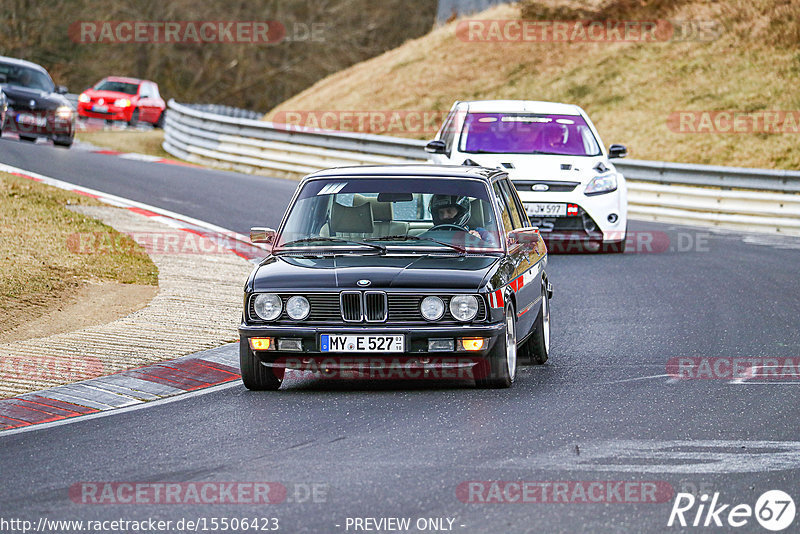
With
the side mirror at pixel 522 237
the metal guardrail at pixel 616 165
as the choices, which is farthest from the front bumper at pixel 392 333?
the metal guardrail at pixel 616 165

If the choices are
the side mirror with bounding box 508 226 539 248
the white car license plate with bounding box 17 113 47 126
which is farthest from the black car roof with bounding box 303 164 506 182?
the white car license plate with bounding box 17 113 47 126

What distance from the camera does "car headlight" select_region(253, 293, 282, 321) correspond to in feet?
28.8

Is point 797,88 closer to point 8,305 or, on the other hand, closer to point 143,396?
point 8,305

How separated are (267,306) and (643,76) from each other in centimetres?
2825

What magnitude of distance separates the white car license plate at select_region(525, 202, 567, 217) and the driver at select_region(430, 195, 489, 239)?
261 inches

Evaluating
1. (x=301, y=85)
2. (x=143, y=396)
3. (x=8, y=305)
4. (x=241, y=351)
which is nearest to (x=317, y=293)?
(x=241, y=351)

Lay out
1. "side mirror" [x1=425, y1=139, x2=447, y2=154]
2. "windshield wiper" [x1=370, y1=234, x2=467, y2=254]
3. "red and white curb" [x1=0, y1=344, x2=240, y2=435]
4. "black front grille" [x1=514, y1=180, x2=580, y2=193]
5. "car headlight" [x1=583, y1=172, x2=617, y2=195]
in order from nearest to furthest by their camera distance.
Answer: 1. "red and white curb" [x1=0, y1=344, x2=240, y2=435]
2. "windshield wiper" [x1=370, y1=234, x2=467, y2=254]
3. "black front grille" [x1=514, y1=180, x2=580, y2=193]
4. "car headlight" [x1=583, y1=172, x2=617, y2=195]
5. "side mirror" [x1=425, y1=139, x2=447, y2=154]

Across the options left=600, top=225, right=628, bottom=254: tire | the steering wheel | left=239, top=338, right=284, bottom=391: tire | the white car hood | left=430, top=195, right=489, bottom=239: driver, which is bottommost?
left=600, top=225, right=628, bottom=254: tire

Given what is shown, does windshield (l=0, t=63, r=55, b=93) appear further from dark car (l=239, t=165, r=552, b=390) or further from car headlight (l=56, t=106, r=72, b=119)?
dark car (l=239, t=165, r=552, b=390)

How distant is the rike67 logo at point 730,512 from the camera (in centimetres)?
586

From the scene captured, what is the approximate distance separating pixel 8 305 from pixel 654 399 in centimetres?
618

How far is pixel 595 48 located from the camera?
125 feet

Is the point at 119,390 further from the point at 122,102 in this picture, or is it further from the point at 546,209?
the point at 122,102

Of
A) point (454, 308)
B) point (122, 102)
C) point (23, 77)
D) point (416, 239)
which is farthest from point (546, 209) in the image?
point (122, 102)
